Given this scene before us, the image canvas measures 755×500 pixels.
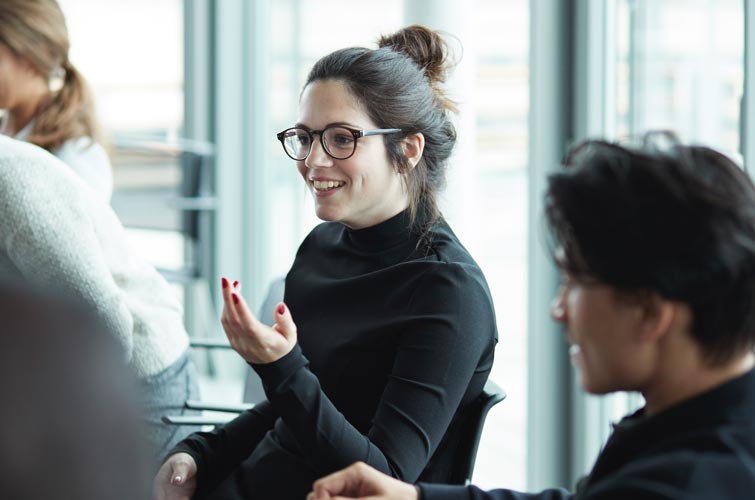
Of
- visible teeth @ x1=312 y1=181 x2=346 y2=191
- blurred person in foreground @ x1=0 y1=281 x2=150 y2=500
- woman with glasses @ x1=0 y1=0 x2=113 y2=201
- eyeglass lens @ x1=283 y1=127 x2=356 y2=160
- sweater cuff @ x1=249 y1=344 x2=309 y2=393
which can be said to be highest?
woman with glasses @ x1=0 y1=0 x2=113 y2=201

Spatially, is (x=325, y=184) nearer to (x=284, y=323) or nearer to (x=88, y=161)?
(x=284, y=323)

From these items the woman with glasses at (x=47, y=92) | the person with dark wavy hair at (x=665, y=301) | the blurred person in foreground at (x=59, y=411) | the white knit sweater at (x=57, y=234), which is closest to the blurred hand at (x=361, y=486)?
the person with dark wavy hair at (x=665, y=301)

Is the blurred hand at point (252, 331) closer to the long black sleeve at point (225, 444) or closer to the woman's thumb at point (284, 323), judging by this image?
the woman's thumb at point (284, 323)

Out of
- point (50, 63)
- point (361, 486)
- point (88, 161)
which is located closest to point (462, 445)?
point (361, 486)

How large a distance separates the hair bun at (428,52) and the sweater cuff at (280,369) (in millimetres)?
686

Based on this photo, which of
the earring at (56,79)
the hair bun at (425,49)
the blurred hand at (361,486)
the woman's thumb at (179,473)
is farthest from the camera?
the earring at (56,79)

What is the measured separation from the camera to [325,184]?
1760mm

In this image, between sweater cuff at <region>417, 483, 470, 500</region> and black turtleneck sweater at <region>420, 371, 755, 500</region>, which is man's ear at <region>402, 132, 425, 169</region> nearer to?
sweater cuff at <region>417, 483, 470, 500</region>

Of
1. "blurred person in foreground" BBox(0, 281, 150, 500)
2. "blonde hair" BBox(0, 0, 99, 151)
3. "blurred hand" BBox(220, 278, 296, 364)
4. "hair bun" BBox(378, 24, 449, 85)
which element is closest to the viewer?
"blurred person in foreground" BBox(0, 281, 150, 500)

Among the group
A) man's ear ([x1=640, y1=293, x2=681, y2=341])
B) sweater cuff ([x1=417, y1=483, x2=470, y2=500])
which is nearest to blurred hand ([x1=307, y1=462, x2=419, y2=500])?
sweater cuff ([x1=417, y1=483, x2=470, y2=500])

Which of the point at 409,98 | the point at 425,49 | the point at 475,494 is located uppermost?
the point at 425,49

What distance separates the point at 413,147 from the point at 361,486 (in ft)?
2.44

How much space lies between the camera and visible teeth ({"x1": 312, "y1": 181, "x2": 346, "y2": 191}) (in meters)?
1.75

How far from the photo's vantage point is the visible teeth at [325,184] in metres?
1.75
